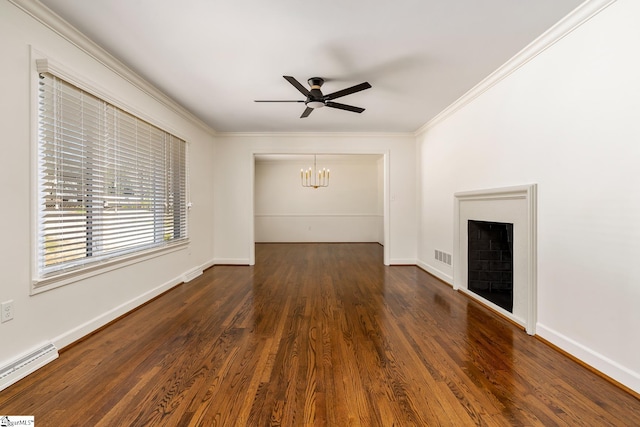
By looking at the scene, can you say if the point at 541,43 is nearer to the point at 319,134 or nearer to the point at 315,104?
the point at 315,104

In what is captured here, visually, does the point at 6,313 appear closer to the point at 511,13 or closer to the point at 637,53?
the point at 511,13

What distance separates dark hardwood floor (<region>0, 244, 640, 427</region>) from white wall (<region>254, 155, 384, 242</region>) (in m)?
5.62

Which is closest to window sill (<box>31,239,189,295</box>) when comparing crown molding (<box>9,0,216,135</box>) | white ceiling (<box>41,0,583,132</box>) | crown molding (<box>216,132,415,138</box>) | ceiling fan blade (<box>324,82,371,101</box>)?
crown molding (<box>9,0,216,135</box>)

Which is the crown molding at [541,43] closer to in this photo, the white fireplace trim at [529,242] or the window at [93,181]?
the white fireplace trim at [529,242]

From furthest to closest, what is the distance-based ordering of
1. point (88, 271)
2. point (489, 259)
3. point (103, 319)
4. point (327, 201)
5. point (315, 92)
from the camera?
point (327, 201), point (489, 259), point (315, 92), point (103, 319), point (88, 271)

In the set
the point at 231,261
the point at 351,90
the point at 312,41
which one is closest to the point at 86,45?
the point at 312,41

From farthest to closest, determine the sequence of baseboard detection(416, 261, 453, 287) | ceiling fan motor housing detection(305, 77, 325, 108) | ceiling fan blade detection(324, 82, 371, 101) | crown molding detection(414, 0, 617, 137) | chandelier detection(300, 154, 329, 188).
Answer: chandelier detection(300, 154, 329, 188)
baseboard detection(416, 261, 453, 287)
ceiling fan motor housing detection(305, 77, 325, 108)
ceiling fan blade detection(324, 82, 371, 101)
crown molding detection(414, 0, 617, 137)

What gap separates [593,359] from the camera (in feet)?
6.26

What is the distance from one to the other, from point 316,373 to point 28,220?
87.6 inches

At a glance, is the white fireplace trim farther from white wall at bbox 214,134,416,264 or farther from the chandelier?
the chandelier

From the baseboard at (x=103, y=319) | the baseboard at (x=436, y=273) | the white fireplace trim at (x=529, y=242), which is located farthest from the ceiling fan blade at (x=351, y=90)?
the baseboard at (x=103, y=319)

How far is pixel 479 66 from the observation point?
2820 millimetres

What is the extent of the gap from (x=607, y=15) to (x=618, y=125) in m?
0.76

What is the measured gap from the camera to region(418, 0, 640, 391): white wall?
5.72 feet
